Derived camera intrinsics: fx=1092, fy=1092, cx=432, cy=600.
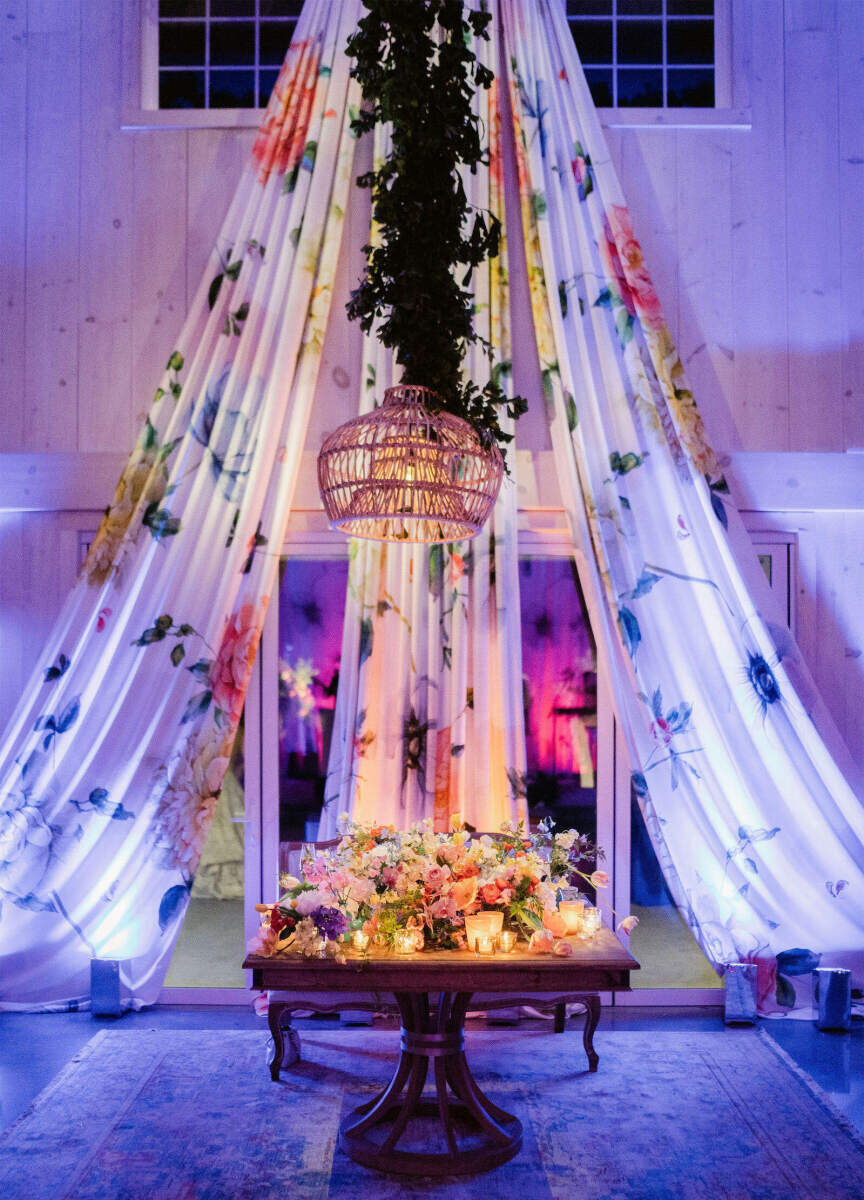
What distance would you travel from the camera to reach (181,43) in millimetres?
5027

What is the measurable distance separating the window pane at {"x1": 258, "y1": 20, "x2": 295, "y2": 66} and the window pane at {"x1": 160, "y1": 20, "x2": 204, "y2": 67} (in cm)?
28

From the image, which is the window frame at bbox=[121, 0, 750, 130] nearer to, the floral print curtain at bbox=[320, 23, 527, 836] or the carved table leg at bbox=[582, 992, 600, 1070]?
the floral print curtain at bbox=[320, 23, 527, 836]

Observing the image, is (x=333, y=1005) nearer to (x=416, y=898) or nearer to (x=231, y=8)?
(x=416, y=898)

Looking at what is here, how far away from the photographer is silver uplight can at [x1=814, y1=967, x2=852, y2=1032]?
4367 millimetres

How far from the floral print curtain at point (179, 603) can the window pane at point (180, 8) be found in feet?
2.05

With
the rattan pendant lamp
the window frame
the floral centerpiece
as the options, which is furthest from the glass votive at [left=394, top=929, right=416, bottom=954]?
the window frame

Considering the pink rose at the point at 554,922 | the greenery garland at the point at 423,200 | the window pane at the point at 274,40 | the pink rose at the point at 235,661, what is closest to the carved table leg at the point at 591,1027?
the pink rose at the point at 554,922

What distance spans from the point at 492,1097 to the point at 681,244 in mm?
3612

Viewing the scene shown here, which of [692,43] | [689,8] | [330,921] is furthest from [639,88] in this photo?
[330,921]

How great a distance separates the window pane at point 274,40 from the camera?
16.6 ft

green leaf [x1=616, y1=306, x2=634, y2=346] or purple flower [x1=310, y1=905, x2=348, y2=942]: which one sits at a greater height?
green leaf [x1=616, y1=306, x2=634, y2=346]

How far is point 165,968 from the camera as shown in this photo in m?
4.61

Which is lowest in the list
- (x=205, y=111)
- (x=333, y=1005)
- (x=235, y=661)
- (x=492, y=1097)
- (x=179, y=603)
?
(x=492, y=1097)

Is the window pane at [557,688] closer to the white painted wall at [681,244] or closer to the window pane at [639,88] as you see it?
the white painted wall at [681,244]
